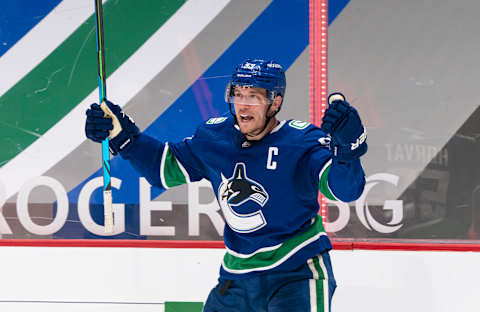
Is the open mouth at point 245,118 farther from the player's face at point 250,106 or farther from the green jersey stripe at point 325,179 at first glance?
the green jersey stripe at point 325,179

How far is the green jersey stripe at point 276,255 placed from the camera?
167 cm

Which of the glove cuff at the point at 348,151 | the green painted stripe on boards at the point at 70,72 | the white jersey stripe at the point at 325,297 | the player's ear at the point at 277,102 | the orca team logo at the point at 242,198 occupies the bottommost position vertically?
the white jersey stripe at the point at 325,297

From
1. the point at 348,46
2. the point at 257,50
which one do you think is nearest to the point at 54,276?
the point at 257,50

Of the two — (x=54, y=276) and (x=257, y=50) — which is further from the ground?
(x=257, y=50)

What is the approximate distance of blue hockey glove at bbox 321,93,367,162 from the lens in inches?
53.6

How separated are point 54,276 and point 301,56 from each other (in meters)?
1.69

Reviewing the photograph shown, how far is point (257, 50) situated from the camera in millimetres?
2822

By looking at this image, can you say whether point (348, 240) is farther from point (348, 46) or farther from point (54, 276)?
point (54, 276)

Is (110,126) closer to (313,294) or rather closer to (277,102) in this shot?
(277,102)

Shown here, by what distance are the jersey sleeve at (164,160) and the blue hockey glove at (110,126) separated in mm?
38

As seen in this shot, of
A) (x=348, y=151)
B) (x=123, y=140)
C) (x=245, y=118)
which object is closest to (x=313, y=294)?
(x=348, y=151)

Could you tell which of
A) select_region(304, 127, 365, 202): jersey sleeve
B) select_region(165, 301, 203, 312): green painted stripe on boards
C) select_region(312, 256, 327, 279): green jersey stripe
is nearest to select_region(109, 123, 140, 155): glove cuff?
select_region(304, 127, 365, 202): jersey sleeve

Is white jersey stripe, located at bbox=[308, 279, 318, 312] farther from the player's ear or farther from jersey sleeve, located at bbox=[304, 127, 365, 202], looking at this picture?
the player's ear

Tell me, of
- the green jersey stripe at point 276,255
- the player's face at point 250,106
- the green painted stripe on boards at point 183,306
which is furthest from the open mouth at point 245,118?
the green painted stripe on boards at point 183,306
